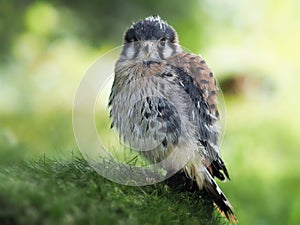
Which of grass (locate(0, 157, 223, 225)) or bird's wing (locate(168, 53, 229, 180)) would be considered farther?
bird's wing (locate(168, 53, 229, 180))

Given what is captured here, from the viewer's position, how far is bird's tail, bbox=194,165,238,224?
398cm

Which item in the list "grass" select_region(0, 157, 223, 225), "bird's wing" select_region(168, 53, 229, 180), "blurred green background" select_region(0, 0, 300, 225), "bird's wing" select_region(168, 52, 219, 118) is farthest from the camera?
"blurred green background" select_region(0, 0, 300, 225)

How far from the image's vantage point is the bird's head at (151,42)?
14.2 feet

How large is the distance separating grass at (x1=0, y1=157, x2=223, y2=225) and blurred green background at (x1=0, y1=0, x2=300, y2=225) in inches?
137

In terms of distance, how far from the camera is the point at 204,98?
4234 mm

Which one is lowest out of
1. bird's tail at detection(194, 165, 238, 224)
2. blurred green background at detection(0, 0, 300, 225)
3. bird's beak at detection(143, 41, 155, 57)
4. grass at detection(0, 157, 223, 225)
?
grass at detection(0, 157, 223, 225)

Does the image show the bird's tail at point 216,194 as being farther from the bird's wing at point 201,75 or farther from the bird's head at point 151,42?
the bird's head at point 151,42

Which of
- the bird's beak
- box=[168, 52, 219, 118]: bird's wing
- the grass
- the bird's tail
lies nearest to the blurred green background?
box=[168, 52, 219, 118]: bird's wing

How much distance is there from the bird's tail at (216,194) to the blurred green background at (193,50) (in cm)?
310

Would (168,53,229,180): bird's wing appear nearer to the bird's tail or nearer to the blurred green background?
the bird's tail

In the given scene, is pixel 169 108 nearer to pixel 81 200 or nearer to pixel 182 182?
pixel 182 182

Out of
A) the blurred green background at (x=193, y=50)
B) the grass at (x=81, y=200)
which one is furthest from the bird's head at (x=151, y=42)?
the blurred green background at (x=193, y=50)

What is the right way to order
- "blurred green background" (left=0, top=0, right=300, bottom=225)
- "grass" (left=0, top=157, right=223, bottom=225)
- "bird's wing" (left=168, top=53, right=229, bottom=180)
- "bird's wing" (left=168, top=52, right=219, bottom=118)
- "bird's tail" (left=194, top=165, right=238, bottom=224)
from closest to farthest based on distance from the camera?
1. "grass" (left=0, top=157, right=223, bottom=225)
2. "bird's tail" (left=194, top=165, right=238, bottom=224)
3. "bird's wing" (left=168, top=53, right=229, bottom=180)
4. "bird's wing" (left=168, top=52, right=219, bottom=118)
5. "blurred green background" (left=0, top=0, right=300, bottom=225)

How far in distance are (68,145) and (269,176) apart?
205 cm
